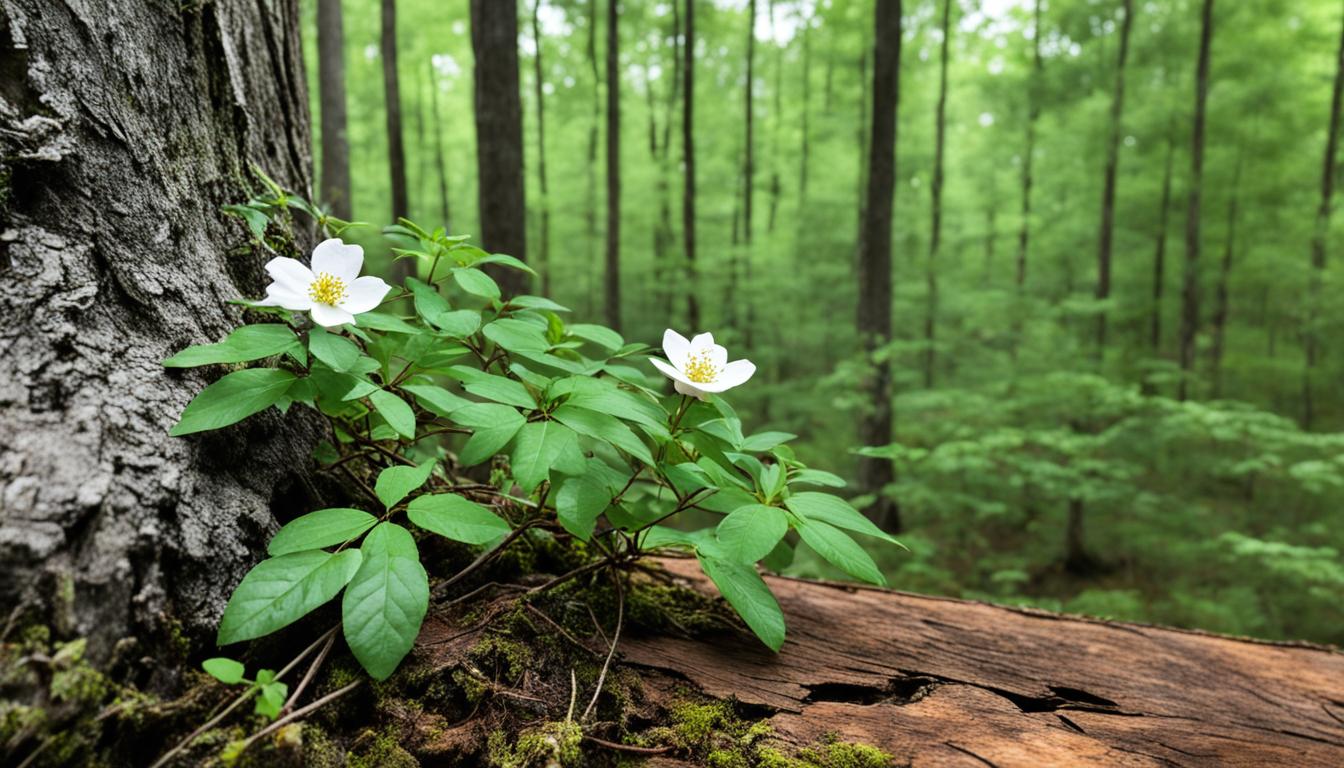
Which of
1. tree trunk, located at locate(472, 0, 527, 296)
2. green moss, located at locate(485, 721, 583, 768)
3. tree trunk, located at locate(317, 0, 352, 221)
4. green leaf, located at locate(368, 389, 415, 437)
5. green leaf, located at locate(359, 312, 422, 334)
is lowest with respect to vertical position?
green moss, located at locate(485, 721, 583, 768)

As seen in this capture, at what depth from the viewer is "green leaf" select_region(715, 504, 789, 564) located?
1.00 metres

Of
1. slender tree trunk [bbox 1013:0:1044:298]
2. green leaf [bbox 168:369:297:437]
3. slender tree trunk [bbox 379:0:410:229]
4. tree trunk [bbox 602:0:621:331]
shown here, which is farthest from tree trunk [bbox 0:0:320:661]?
slender tree trunk [bbox 1013:0:1044:298]

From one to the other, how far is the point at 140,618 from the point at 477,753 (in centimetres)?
49

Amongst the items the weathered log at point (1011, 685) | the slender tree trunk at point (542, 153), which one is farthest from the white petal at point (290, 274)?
the slender tree trunk at point (542, 153)

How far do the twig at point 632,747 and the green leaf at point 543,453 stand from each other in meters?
0.42

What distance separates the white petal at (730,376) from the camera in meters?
1.13

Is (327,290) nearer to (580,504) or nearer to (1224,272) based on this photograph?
(580,504)

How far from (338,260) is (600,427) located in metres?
0.54

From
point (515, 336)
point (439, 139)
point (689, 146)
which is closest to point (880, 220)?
point (689, 146)

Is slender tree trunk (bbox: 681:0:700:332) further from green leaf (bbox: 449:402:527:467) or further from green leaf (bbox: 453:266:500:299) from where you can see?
green leaf (bbox: 449:402:527:467)

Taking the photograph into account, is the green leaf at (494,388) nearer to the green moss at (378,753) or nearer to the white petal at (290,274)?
the white petal at (290,274)

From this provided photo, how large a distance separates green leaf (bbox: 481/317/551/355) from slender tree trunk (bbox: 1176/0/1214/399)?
13.2 metres

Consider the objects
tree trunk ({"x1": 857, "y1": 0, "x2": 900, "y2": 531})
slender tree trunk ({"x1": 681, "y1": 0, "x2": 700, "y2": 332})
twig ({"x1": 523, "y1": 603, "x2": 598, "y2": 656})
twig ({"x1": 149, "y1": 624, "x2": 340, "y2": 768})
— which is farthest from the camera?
slender tree trunk ({"x1": 681, "y1": 0, "x2": 700, "y2": 332})

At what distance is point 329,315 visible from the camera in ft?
3.29
